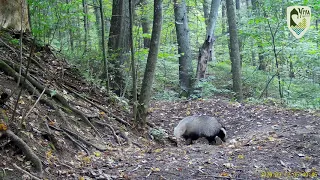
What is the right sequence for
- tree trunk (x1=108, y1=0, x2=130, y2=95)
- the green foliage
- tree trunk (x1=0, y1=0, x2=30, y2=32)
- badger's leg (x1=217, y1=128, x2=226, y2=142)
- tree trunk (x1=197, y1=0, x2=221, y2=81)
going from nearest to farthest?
tree trunk (x1=0, y1=0, x2=30, y2=32)
badger's leg (x1=217, y1=128, x2=226, y2=142)
the green foliage
tree trunk (x1=108, y1=0, x2=130, y2=95)
tree trunk (x1=197, y1=0, x2=221, y2=81)

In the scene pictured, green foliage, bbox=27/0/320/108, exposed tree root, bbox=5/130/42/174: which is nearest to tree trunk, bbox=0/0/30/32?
green foliage, bbox=27/0/320/108

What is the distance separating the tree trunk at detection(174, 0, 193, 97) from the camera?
13047mm

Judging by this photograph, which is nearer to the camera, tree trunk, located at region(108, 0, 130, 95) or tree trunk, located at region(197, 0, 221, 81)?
tree trunk, located at region(108, 0, 130, 95)

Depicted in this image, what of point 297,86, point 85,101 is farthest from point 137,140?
point 297,86

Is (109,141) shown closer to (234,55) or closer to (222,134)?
(222,134)

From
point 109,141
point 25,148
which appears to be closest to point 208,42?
point 109,141

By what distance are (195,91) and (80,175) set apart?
8.80m

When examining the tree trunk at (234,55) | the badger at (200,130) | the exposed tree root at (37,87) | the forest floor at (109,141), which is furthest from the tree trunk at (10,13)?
the tree trunk at (234,55)

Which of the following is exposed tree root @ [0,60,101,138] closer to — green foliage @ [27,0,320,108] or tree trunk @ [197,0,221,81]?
green foliage @ [27,0,320,108]

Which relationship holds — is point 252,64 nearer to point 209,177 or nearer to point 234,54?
point 234,54

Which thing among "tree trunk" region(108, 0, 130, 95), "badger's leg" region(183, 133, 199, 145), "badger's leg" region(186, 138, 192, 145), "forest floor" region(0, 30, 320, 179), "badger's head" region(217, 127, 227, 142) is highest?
"tree trunk" region(108, 0, 130, 95)

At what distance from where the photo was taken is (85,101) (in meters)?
7.28

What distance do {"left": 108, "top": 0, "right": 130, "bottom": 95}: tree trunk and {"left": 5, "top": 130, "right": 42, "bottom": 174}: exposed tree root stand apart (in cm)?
486

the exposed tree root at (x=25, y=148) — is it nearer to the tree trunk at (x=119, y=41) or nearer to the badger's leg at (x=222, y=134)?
the badger's leg at (x=222, y=134)
